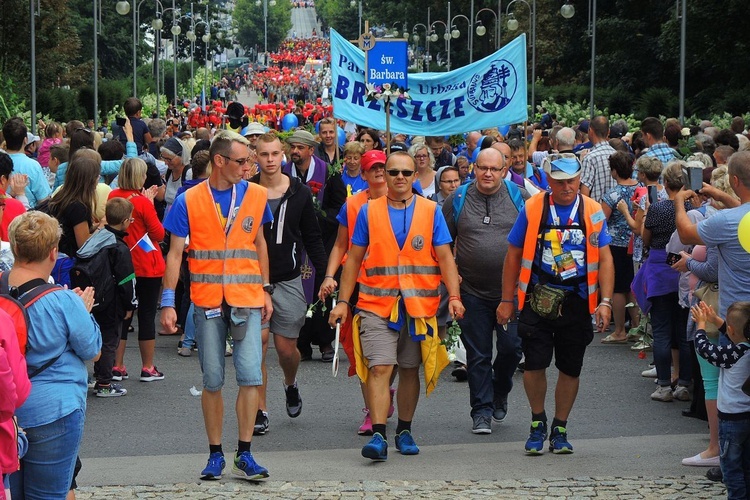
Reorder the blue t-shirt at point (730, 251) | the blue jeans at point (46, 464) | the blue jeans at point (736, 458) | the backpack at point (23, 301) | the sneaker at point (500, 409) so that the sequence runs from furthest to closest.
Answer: the sneaker at point (500, 409) → the blue t-shirt at point (730, 251) → the blue jeans at point (736, 458) → the blue jeans at point (46, 464) → the backpack at point (23, 301)

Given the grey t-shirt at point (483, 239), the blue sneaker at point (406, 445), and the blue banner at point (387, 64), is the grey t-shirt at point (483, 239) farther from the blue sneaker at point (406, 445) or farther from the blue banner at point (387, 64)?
→ the blue banner at point (387, 64)

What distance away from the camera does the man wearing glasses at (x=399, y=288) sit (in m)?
8.09

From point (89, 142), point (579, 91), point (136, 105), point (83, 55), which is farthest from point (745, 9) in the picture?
point (83, 55)

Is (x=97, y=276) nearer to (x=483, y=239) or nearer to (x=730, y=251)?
(x=483, y=239)

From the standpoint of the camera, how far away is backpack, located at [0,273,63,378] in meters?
5.50

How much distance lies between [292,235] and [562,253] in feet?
6.25

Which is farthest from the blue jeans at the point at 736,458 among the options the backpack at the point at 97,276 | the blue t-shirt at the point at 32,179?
the blue t-shirt at the point at 32,179

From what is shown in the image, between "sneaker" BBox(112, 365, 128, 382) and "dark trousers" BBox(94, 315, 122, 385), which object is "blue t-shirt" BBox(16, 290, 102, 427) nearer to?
"dark trousers" BBox(94, 315, 122, 385)

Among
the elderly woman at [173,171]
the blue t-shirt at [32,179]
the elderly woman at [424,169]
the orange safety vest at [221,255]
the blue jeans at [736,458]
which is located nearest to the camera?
the blue jeans at [736,458]

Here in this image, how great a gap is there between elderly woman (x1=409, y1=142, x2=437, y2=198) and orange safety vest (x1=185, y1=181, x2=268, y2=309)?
14.9 feet

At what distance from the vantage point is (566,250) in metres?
8.01

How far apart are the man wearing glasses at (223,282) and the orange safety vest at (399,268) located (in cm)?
74

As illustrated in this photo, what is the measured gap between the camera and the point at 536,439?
814 cm

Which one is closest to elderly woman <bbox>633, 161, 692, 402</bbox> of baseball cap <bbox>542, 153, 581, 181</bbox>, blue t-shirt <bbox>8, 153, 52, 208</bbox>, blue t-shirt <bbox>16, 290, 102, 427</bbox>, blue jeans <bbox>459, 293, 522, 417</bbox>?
blue jeans <bbox>459, 293, 522, 417</bbox>
